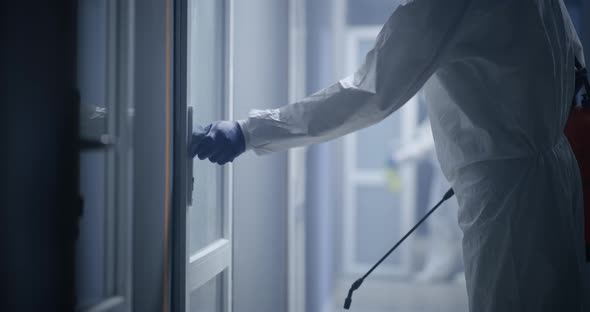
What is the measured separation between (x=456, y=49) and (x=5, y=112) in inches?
31.2

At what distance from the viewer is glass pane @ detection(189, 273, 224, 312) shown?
3.30 ft

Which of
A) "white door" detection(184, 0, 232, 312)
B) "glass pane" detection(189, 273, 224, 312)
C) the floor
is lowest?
the floor

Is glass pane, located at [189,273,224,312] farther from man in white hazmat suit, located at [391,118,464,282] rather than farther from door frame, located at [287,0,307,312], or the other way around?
man in white hazmat suit, located at [391,118,464,282]

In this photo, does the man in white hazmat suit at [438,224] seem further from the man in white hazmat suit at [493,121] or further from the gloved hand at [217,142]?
the gloved hand at [217,142]

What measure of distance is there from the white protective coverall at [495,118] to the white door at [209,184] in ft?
0.50

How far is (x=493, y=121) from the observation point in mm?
937

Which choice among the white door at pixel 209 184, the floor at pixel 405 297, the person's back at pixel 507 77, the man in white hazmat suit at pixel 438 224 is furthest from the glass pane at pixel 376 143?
the person's back at pixel 507 77

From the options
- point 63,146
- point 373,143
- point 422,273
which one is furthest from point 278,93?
point 373,143

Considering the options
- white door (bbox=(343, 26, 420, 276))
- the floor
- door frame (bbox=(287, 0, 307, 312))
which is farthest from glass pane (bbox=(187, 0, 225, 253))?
white door (bbox=(343, 26, 420, 276))

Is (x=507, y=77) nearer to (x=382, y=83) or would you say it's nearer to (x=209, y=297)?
(x=382, y=83)

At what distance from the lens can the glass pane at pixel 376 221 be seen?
4.09 metres

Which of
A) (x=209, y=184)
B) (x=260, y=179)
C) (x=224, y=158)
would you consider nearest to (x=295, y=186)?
(x=260, y=179)

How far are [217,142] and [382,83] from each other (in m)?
0.35

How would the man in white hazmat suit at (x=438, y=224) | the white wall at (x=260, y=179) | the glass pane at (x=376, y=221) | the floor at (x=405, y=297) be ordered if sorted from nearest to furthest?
the white wall at (x=260, y=179) → the floor at (x=405, y=297) → the man in white hazmat suit at (x=438, y=224) → the glass pane at (x=376, y=221)
